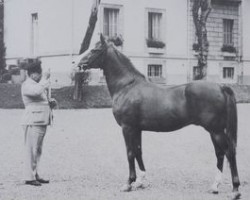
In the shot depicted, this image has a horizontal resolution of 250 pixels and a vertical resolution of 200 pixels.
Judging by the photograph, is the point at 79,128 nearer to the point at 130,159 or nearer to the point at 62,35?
the point at 130,159

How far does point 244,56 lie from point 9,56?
14036 millimetres

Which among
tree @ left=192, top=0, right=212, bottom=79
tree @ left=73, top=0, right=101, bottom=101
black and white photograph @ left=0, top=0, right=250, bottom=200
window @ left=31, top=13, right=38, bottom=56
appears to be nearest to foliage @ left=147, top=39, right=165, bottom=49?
tree @ left=192, top=0, right=212, bottom=79

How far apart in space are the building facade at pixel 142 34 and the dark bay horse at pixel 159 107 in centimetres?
1974

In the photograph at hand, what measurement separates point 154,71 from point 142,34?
2.16m

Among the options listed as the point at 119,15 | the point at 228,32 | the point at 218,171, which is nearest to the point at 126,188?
A: the point at 218,171

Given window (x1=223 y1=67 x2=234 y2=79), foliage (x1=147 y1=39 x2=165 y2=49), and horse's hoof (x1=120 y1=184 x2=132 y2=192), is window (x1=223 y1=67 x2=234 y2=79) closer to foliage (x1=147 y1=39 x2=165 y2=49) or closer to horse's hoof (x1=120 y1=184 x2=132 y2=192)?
foliage (x1=147 y1=39 x2=165 y2=49)

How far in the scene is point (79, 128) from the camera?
54.5 ft

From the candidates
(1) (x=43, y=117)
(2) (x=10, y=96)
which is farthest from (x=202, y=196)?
(2) (x=10, y=96)

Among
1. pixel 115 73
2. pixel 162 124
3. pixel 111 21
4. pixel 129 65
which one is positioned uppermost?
pixel 111 21

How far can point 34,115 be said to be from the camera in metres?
9.07

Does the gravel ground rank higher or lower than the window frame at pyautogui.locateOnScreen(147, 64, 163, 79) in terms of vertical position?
lower

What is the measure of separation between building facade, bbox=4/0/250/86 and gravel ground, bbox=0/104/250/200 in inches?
502

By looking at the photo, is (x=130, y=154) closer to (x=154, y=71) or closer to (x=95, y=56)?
(x=95, y=56)

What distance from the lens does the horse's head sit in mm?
8930
